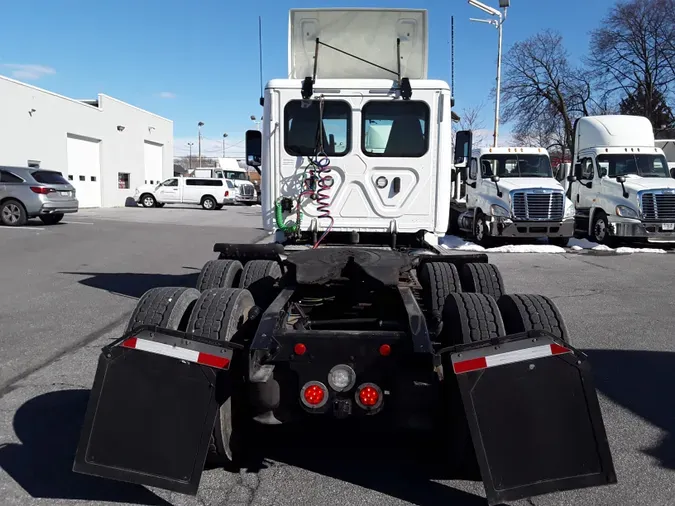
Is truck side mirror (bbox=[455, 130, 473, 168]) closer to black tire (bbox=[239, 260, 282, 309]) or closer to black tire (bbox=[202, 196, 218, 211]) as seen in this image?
black tire (bbox=[239, 260, 282, 309])

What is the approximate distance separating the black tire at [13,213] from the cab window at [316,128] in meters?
14.8

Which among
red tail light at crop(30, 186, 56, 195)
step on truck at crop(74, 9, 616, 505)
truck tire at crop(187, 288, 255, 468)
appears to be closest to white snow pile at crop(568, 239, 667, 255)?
step on truck at crop(74, 9, 616, 505)

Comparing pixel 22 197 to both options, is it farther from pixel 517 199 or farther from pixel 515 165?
pixel 515 165

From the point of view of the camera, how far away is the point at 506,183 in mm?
16406

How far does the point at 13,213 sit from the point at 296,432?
17.9 m

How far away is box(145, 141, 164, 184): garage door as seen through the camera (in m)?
41.8

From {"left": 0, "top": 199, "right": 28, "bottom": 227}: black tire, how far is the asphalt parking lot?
27.0 ft

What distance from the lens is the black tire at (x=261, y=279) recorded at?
5.64 m

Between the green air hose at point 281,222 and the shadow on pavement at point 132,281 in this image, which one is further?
the shadow on pavement at point 132,281

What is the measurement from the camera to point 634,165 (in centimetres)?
1673

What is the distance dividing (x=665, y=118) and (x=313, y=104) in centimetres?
4187

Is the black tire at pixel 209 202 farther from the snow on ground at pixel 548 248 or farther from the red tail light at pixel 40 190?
the snow on ground at pixel 548 248

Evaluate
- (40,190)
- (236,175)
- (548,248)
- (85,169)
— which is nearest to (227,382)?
(548,248)

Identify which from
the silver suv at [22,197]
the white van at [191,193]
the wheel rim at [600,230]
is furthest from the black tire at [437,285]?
the white van at [191,193]
